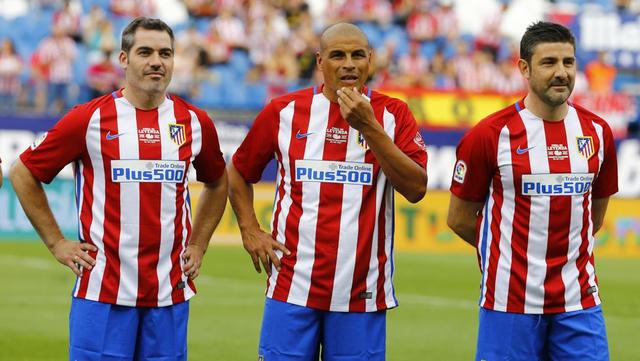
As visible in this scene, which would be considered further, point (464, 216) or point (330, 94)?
point (464, 216)

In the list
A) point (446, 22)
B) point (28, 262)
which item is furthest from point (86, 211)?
point (446, 22)

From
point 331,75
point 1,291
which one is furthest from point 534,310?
point 1,291

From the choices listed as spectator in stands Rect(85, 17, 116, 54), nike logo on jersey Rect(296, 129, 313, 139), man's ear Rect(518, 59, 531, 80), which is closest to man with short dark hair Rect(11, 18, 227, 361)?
nike logo on jersey Rect(296, 129, 313, 139)

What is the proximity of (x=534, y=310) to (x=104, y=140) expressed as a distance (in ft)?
6.67

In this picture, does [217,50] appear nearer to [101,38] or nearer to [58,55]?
[101,38]

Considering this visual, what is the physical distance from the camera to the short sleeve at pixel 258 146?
567 centimetres

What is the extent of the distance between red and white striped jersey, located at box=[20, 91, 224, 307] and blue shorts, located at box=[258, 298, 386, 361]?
467mm

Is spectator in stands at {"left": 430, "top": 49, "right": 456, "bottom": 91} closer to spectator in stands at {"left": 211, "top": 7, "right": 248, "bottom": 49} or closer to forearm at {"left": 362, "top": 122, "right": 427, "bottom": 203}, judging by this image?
spectator in stands at {"left": 211, "top": 7, "right": 248, "bottom": 49}

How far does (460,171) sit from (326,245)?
0.69 meters

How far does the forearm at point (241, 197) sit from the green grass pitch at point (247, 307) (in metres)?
3.63

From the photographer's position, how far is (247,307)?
12055 millimetres

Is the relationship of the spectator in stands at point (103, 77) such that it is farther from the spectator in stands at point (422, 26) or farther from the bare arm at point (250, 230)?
the bare arm at point (250, 230)

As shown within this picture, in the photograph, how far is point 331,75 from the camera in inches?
214

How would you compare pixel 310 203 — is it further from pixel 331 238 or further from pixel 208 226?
pixel 208 226
